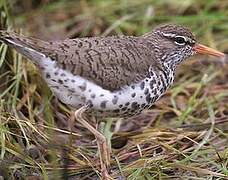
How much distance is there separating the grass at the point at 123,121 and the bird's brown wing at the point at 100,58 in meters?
0.23

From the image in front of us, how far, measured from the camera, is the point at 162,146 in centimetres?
402

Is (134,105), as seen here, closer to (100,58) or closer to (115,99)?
(115,99)

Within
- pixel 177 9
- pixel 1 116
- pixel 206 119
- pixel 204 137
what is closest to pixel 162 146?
pixel 204 137

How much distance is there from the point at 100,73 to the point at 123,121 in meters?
1.06

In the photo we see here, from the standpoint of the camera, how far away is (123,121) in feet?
15.0

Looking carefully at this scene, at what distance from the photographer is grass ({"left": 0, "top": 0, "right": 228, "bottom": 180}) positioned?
369cm

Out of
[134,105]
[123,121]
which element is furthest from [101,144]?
[123,121]

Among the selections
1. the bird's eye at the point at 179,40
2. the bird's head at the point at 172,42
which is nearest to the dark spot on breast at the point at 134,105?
the bird's head at the point at 172,42

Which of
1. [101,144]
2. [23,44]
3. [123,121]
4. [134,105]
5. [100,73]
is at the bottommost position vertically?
[123,121]

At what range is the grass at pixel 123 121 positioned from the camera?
3.69m

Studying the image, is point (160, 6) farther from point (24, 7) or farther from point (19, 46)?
point (19, 46)

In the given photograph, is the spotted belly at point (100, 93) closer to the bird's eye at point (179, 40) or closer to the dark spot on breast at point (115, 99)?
the dark spot on breast at point (115, 99)

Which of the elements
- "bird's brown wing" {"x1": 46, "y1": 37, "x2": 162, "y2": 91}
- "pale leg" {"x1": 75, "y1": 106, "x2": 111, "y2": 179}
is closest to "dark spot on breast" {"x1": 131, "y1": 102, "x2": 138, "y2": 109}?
"bird's brown wing" {"x1": 46, "y1": 37, "x2": 162, "y2": 91}

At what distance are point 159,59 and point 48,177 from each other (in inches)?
35.1
